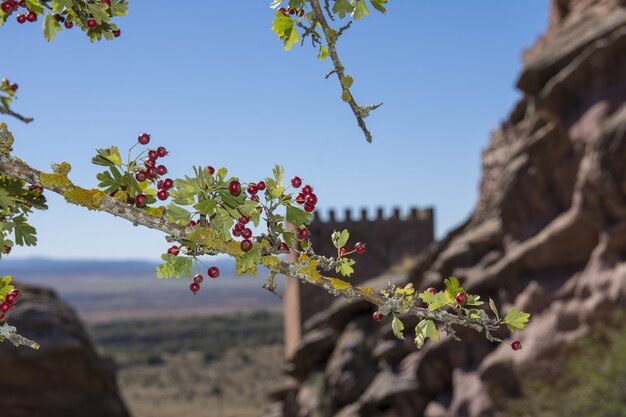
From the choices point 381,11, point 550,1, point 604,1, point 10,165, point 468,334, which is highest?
point 550,1

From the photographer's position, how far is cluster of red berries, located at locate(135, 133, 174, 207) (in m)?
3.16

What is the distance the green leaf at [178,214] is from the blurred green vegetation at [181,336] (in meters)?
79.5

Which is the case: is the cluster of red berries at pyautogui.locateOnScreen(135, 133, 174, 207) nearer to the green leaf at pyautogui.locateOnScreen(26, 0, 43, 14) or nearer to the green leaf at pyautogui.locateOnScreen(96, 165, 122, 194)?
the green leaf at pyautogui.locateOnScreen(96, 165, 122, 194)

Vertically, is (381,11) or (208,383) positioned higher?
(208,383)

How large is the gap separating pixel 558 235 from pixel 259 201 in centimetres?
1648

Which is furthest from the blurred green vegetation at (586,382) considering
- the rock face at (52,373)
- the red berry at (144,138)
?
the red berry at (144,138)

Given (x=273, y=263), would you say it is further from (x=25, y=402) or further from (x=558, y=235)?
(x=25, y=402)

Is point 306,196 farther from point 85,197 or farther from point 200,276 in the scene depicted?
point 85,197

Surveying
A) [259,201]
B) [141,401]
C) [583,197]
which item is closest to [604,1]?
[583,197]

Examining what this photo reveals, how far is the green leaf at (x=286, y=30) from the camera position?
3807mm

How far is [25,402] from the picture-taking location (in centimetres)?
2003

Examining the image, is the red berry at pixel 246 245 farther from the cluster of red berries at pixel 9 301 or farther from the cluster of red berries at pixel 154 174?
the cluster of red berries at pixel 9 301

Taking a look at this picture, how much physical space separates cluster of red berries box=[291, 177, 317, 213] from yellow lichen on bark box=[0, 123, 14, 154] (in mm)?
1279

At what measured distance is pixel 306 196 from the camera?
3232 millimetres
